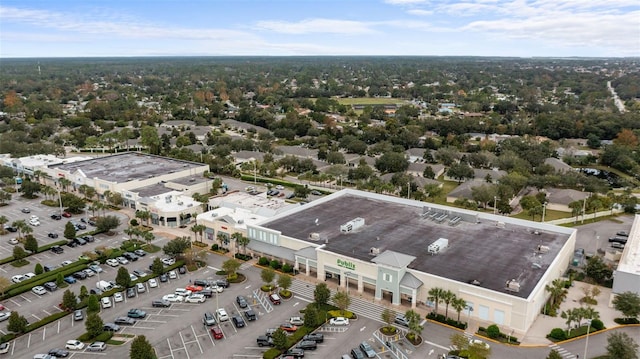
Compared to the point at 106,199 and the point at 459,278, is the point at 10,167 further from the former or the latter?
the point at 459,278

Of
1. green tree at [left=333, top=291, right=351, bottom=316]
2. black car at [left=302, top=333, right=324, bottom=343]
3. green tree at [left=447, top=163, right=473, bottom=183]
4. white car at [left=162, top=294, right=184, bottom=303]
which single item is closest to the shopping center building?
green tree at [left=333, top=291, right=351, bottom=316]

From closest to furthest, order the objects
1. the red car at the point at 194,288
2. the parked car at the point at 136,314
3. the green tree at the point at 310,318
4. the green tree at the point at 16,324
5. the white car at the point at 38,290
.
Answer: the green tree at the point at 16,324
the green tree at the point at 310,318
the parked car at the point at 136,314
the white car at the point at 38,290
the red car at the point at 194,288

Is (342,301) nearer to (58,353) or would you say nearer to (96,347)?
(96,347)

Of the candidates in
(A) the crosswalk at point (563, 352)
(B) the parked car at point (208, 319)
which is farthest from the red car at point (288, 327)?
(A) the crosswalk at point (563, 352)

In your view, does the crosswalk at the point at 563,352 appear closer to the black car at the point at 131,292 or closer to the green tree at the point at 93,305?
the black car at the point at 131,292

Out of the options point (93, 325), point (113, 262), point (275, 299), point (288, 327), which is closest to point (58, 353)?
point (93, 325)

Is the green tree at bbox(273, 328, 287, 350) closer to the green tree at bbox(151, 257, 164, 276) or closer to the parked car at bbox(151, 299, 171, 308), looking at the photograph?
the parked car at bbox(151, 299, 171, 308)
